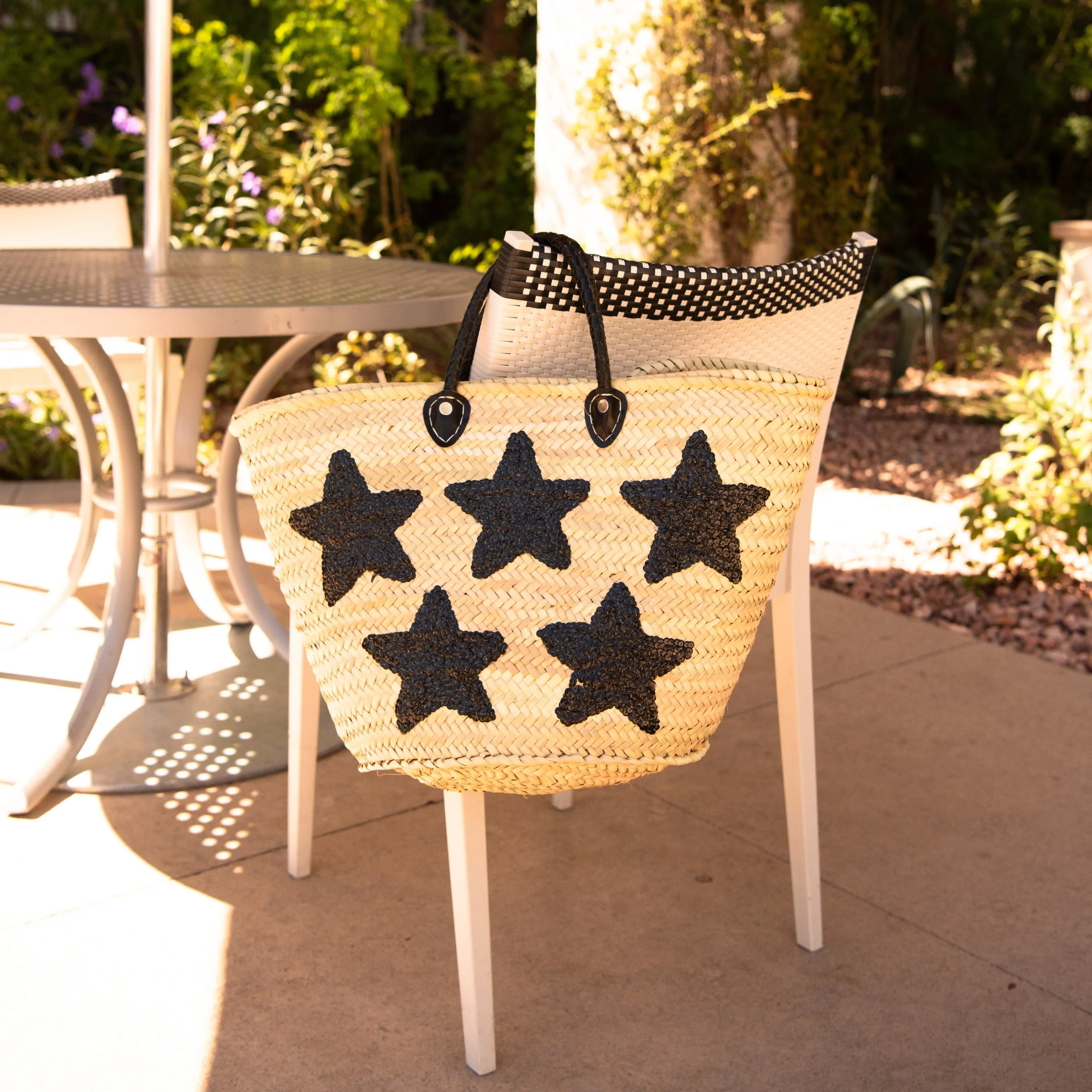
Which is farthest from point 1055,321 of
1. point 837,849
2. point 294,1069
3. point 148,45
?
point 294,1069

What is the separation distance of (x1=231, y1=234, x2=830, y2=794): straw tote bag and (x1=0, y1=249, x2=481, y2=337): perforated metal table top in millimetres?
449

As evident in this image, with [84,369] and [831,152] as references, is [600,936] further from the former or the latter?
[831,152]

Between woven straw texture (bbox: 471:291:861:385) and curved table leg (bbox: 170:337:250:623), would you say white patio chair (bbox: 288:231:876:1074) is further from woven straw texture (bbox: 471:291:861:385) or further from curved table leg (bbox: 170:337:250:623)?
curved table leg (bbox: 170:337:250:623)

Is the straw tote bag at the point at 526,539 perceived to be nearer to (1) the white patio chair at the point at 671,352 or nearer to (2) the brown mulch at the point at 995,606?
(1) the white patio chair at the point at 671,352

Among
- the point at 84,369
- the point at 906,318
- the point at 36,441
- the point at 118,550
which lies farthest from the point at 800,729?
the point at 906,318

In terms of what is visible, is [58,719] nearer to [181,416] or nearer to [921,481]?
[181,416]

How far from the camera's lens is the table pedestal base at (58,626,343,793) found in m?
2.21

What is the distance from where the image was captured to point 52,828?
205 centimetres

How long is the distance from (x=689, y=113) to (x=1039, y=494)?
1783 millimetres

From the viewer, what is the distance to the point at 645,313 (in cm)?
141

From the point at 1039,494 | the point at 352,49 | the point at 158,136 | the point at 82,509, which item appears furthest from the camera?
the point at 352,49

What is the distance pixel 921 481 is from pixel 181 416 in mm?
2826

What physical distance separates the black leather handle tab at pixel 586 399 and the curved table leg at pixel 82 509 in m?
1.37

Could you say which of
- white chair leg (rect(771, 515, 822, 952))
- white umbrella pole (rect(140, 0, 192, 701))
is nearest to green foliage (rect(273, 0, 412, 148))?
white umbrella pole (rect(140, 0, 192, 701))
